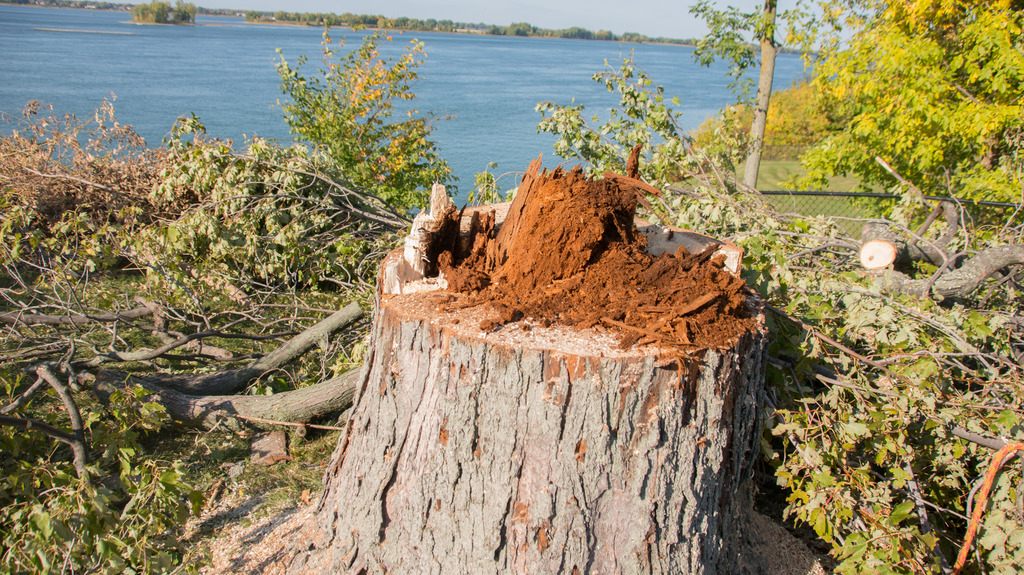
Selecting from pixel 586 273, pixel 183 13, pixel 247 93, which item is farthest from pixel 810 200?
pixel 183 13

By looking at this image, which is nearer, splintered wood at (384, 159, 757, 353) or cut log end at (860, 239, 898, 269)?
splintered wood at (384, 159, 757, 353)

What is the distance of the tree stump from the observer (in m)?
1.69

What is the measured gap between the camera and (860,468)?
7.61ft

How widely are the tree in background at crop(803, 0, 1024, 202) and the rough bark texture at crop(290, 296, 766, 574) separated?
241 inches

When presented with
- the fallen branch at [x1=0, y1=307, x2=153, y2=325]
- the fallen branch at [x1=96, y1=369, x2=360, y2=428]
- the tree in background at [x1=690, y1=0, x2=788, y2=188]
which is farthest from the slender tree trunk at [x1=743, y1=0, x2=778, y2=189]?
the fallen branch at [x1=0, y1=307, x2=153, y2=325]

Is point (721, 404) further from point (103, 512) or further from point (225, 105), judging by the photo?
point (225, 105)

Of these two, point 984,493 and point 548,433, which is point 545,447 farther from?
point 984,493

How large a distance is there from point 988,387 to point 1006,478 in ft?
1.42

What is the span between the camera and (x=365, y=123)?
7699mm

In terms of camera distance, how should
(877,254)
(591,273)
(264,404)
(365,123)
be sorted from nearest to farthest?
(591,273) < (264,404) < (877,254) < (365,123)

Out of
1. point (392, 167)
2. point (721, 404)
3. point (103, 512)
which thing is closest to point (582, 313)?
point (721, 404)

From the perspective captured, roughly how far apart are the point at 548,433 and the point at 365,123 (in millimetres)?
6905

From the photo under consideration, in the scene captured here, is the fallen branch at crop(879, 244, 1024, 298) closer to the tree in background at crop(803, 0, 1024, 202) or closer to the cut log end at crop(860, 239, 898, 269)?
the cut log end at crop(860, 239, 898, 269)

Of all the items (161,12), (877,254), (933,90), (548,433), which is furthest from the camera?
(161,12)
